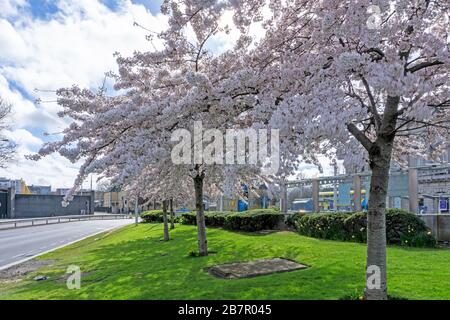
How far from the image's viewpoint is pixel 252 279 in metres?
7.69

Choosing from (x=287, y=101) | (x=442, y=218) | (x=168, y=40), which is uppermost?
(x=168, y=40)

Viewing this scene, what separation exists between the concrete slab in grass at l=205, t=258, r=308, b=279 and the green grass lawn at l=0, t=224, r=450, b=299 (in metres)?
0.28

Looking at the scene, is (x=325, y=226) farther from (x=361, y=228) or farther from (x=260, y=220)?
(x=260, y=220)

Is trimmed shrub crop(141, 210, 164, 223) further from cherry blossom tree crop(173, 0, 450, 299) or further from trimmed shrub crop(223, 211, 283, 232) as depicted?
cherry blossom tree crop(173, 0, 450, 299)

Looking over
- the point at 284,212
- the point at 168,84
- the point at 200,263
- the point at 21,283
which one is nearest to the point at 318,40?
the point at 168,84

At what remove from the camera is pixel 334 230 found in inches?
519

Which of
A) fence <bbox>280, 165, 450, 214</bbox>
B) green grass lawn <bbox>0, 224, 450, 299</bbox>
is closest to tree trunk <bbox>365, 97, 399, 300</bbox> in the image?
green grass lawn <bbox>0, 224, 450, 299</bbox>

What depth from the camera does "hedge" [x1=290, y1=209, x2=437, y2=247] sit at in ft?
35.6

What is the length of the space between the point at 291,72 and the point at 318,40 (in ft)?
1.95

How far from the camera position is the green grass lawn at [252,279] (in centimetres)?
655

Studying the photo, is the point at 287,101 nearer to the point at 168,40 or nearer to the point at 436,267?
the point at 168,40

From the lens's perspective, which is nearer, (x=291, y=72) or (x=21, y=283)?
(x=291, y=72)

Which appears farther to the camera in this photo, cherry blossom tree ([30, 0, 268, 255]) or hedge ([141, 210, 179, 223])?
hedge ([141, 210, 179, 223])
